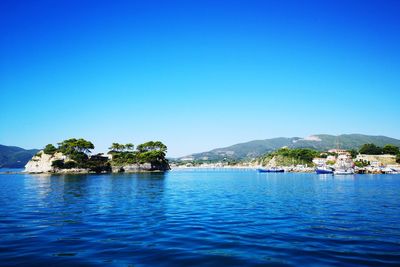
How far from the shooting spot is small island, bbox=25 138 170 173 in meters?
152

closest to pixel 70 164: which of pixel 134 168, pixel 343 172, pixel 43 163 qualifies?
pixel 43 163

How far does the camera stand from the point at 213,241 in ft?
49.9

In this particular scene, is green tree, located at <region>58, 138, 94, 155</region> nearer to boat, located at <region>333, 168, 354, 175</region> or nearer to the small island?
the small island

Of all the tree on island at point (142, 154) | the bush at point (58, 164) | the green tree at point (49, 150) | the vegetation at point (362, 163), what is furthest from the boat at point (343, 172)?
the green tree at point (49, 150)

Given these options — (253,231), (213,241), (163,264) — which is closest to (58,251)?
(163,264)

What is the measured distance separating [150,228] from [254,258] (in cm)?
852

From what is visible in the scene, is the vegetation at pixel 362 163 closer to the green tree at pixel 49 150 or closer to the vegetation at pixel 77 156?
the vegetation at pixel 77 156

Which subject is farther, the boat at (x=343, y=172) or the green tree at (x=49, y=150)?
the green tree at (x=49, y=150)

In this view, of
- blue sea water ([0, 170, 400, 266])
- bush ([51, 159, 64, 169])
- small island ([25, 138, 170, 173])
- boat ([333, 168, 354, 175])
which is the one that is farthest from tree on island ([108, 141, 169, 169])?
blue sea water ([0, 170, 400, 266])

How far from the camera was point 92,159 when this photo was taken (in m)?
168

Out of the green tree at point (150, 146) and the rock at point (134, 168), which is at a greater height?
the green tree at point (150, 146)

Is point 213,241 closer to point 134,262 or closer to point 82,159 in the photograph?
point 134,262

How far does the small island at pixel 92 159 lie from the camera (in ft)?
500

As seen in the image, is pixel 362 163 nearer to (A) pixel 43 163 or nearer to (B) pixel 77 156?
(B) pixel 77 156
